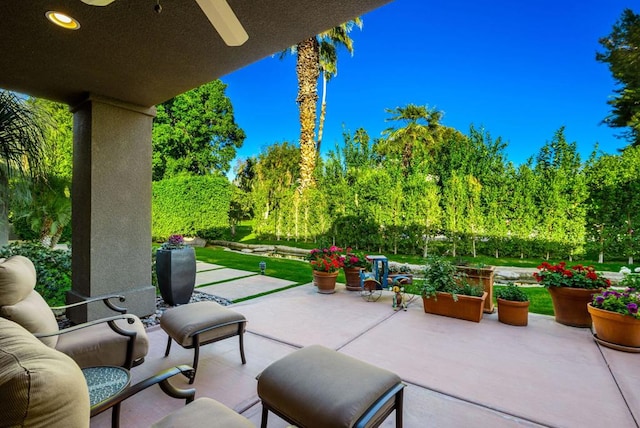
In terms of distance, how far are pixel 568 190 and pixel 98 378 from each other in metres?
8.87

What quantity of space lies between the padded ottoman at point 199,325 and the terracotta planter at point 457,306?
8.32 ft

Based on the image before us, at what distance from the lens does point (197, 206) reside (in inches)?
469

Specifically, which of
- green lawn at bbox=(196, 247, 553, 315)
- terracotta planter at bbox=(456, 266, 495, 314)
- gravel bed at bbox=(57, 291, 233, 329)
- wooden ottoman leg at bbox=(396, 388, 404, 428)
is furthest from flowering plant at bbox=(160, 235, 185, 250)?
terracotta planter at bbox=(456, 266, 495, 314)

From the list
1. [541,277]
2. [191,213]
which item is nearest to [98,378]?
[541,277]

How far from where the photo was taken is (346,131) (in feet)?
32.7

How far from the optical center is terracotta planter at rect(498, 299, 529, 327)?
368 cm

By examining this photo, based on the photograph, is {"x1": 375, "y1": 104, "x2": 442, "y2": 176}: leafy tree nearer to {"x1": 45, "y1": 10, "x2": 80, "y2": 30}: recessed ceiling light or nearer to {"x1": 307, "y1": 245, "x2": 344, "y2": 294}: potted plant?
{"x1": 307, "y1": 245, "x2": 344, "y2": 294}: potted plant

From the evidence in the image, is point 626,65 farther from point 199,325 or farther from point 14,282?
point 14,282

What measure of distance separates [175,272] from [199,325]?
199 cm

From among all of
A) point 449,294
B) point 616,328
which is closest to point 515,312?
point 449,294

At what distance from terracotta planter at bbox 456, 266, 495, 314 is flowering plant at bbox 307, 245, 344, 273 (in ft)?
6.39

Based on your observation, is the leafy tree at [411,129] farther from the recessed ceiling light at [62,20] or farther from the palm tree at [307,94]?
the recessed ceiling light at [62,20]

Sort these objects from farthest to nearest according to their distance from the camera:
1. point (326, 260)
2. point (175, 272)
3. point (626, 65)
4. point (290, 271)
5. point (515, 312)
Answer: point (626, 65) < point (290, 271) < point (326, 260) < point (175, 272) < point (515, 312)

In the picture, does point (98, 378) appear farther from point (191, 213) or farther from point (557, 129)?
point (191, 213)
